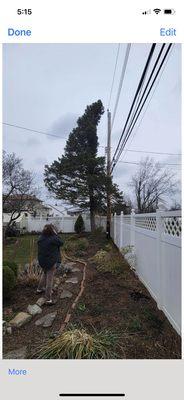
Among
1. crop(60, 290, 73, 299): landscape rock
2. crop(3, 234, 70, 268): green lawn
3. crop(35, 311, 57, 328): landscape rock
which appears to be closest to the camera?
crop(35, 311, 57, 328): landscape rock

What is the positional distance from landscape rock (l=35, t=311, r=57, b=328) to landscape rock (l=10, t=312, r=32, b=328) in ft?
0.48

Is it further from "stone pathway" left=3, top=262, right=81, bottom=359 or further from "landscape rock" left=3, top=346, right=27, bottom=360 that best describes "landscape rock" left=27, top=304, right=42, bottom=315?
"landscape rock" left=3, top=346, right=27, bottom=360

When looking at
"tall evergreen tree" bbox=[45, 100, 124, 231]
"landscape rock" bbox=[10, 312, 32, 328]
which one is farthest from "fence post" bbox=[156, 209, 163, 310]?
"tall evergreen tree" bbox=[45, 100, 124, 231]

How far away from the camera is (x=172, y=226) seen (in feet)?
11.5

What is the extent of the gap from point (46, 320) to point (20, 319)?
33 centimetres

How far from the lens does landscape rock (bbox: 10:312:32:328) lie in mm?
3864

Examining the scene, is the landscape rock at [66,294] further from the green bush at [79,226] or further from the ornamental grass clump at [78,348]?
the green bush at [79,226]

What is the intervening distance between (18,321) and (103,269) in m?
3.67

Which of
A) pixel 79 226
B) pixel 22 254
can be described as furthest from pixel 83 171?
pixel 22 254

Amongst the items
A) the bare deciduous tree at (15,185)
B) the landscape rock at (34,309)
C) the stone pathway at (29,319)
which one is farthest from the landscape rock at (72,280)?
the bare deciduous tree at (15,185)
